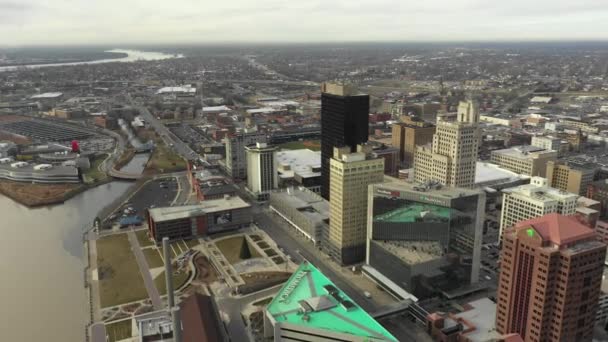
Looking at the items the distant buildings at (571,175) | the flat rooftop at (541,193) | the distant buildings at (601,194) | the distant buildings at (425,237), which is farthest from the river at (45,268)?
the distant buildings at (571,175)

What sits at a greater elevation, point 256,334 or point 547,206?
point 547,206

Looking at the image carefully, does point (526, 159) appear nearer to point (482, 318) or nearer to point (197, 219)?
point (482, 318)

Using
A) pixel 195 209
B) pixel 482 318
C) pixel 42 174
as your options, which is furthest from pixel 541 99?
pixel 42 174

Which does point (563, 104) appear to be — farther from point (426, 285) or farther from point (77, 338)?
point (77, 338)

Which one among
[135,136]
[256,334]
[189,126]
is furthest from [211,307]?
[189,126]

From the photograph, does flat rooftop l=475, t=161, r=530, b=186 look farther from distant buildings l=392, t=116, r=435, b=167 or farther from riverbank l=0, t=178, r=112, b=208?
riverbank l=0, t=178, r=112, b=208

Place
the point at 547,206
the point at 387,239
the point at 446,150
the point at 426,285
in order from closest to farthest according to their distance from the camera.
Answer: the point at 426,285, the point at 387,239, the point at 547,206, the point at 446,150
